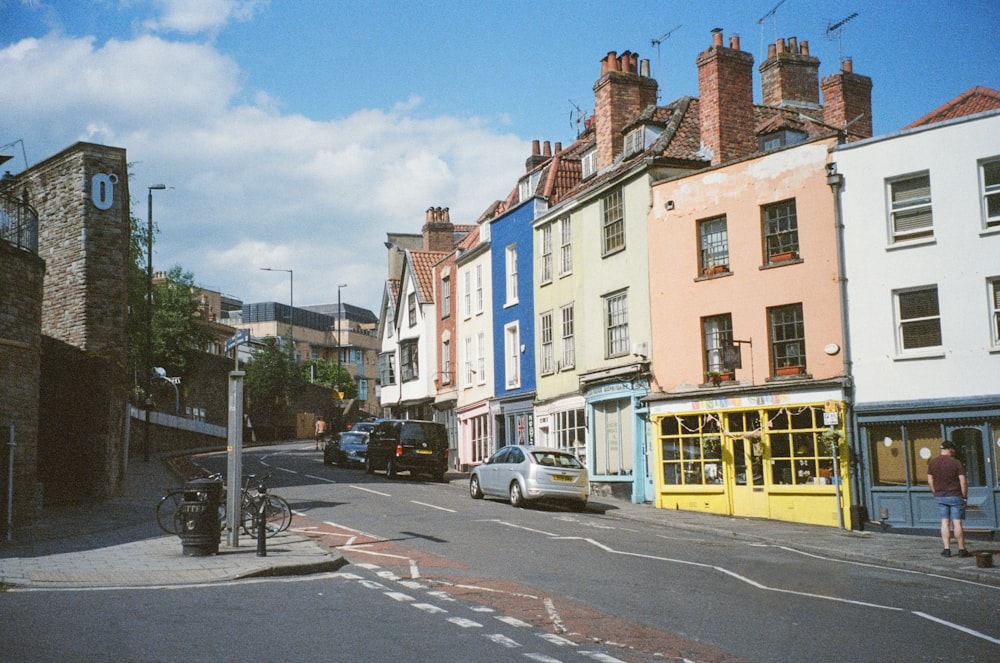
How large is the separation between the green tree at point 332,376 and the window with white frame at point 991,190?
75.6 meters

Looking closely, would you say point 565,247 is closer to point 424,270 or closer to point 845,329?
point 845,329

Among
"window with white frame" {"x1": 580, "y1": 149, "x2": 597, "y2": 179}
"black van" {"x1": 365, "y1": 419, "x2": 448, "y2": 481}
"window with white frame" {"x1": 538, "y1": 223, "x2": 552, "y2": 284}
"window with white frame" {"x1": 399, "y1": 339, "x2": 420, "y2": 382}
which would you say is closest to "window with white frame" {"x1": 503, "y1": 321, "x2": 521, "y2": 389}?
"window with white frame" {"x1": 538, "y1": 223, "x2": 552, "y2": 284}

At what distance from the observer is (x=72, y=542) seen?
1681 cm

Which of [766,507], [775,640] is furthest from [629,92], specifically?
[775,640]

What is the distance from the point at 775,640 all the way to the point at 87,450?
64.0 feet

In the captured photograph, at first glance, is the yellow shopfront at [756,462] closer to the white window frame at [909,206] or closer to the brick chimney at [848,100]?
the white window frame at [909,206]

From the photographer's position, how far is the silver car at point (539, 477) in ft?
80.2

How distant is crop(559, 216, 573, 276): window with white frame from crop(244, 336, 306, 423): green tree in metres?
38.3

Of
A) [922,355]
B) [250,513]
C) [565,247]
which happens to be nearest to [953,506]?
[922,355]

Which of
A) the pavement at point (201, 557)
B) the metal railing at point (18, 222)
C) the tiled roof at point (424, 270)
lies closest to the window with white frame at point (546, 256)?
the pavement at point (201, 557)

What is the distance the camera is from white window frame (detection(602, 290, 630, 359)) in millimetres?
30172

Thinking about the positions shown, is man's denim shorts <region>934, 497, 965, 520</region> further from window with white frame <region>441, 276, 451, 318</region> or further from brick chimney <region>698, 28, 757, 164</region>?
window with white frame <region>441, 276, 451, 318</region>

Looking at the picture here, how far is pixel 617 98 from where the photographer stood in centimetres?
3372

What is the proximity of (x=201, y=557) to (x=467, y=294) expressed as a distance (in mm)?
28487
